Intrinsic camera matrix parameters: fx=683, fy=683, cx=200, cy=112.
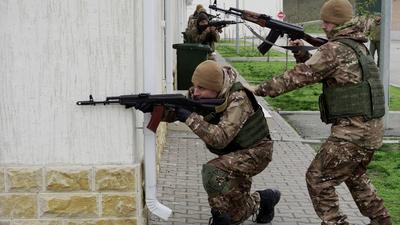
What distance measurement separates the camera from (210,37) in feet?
46.2

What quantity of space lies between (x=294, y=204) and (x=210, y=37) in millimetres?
8309

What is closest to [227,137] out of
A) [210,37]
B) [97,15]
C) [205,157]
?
[97,15]

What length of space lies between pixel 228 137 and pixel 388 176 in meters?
3.34

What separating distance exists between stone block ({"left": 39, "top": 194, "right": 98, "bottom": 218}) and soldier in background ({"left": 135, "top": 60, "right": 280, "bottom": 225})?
0.76 metres

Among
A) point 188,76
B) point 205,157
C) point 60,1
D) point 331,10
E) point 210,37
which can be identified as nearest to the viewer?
point 60,1

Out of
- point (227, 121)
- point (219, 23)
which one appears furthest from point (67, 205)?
point (219, 23)

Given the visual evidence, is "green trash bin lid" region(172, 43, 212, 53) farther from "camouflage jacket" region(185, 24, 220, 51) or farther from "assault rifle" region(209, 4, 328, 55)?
"assault rifle" region(209, 4, 328, 55)

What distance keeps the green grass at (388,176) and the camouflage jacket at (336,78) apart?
1.18 meters

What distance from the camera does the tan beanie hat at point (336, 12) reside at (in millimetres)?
4918

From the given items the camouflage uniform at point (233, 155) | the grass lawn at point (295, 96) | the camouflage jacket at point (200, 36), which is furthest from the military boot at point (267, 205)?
the camouflage jacket at point (200, 36)

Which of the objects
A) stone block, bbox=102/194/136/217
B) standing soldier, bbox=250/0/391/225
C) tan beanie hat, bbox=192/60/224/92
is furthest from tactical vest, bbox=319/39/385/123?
stone block, bbox=102/194/136/217

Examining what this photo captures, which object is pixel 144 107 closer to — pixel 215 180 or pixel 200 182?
pixel 215 180

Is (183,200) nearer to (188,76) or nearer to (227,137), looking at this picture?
(227,137)

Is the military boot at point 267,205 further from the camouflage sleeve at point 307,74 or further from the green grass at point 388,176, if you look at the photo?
the green grass at point 388,176
